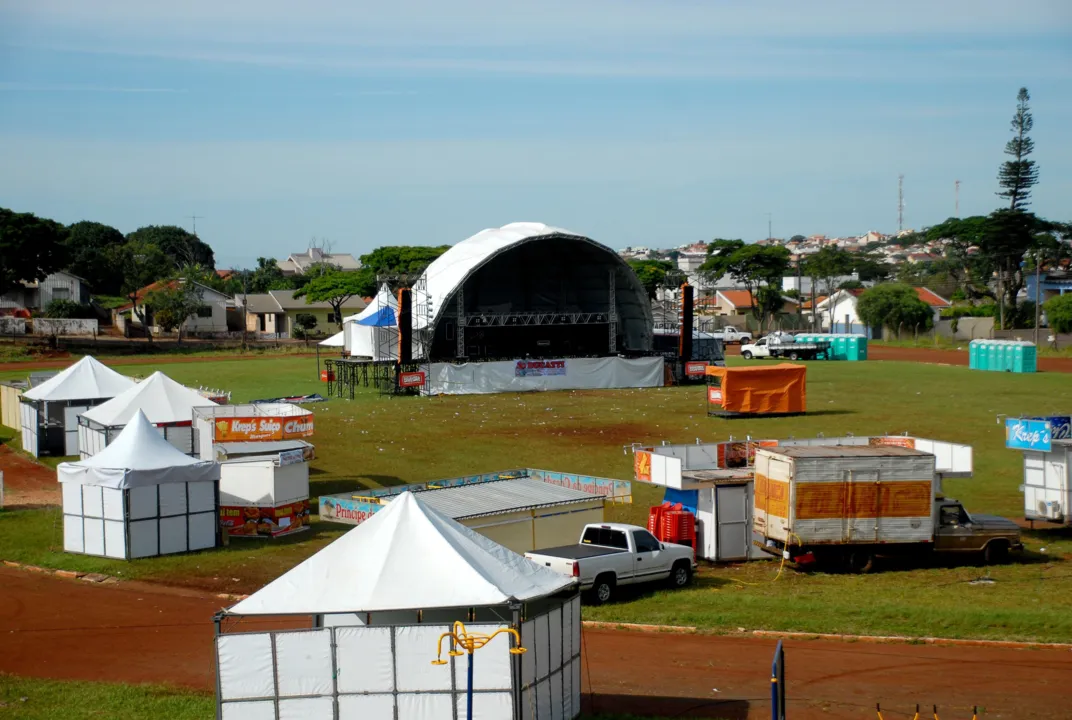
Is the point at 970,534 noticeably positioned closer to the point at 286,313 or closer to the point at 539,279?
the point at 539,279

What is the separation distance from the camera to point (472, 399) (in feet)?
163

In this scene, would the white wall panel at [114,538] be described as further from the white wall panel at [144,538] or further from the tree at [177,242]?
the tree at [177,242]

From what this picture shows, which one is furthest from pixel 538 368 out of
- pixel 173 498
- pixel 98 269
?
pixel 98 269

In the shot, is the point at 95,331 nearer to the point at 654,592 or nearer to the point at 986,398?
the point at 986,398

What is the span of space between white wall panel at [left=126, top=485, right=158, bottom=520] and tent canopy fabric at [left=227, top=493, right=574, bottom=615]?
424 inches

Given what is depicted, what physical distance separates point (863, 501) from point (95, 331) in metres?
83.9

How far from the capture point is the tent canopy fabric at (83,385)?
112 feet

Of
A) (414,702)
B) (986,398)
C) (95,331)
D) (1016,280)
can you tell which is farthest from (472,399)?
(1016,280)

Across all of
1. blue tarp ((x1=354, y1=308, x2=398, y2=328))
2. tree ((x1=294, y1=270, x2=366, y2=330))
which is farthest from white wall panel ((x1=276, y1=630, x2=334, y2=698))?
tree ((x1=294, y1=270, x2=366, y2=330))

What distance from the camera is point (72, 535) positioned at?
21844mm

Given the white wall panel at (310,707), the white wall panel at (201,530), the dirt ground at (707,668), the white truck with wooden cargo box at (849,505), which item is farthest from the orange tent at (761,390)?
the white wall panel at (310,707)

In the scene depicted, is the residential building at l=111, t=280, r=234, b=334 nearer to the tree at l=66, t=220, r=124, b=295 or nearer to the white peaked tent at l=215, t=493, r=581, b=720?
the tree at l=66, t=220, r=124, b=295

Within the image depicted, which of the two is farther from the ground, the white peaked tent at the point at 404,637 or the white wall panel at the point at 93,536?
the white peaked tent at the point at 404,637

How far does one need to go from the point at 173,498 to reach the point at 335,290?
83922 millimetres
